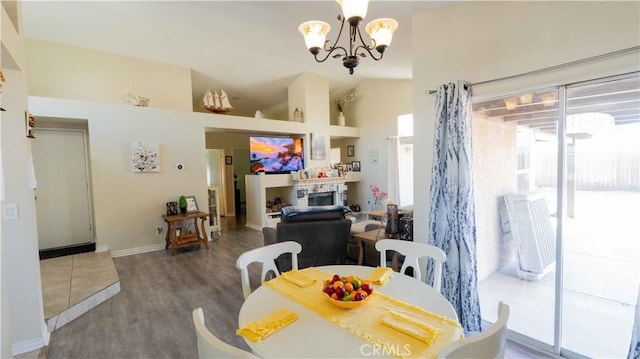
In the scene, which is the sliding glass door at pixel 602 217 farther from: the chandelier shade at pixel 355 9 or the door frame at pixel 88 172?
the door frame at pixel 88 172

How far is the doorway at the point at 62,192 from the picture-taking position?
4.32 m

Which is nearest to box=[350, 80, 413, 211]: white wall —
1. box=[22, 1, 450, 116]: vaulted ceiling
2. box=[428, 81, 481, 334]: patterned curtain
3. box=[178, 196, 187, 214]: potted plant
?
box=[22, 1, 450, 116]: vaulted ceiling

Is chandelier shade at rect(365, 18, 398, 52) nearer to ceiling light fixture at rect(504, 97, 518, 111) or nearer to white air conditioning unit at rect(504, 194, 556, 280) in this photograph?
ceiling light fixture at rect(504, 97, 518, 111)

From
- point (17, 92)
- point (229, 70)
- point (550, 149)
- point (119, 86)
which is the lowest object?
point (550, 149)

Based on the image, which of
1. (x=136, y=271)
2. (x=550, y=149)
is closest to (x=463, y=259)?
(x=550, y=149)

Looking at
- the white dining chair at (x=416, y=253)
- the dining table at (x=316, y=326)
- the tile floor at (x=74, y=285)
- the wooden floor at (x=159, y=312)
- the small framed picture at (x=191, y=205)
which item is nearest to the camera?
the dining table at (x=316, y=326)

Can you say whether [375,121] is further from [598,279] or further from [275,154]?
[598,279]

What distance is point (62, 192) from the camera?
4492 mm

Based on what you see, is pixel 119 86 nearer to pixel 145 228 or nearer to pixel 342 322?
pixel 145 228

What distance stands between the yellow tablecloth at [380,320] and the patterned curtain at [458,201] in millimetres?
1293

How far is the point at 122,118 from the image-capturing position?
4.33 m

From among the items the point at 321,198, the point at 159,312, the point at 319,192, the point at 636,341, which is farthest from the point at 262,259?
the point at 321,198

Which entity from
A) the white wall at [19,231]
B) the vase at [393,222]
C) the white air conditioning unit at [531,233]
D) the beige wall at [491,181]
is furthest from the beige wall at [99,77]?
the white air conditioning unit at [531,233]

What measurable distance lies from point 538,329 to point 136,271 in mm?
4501
